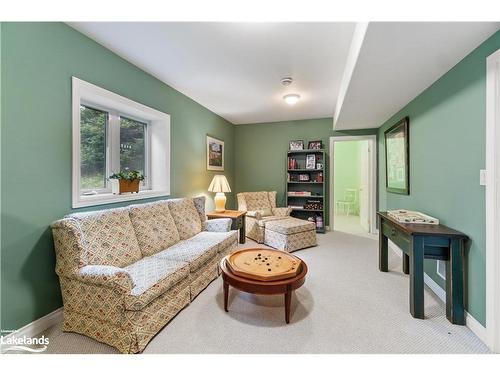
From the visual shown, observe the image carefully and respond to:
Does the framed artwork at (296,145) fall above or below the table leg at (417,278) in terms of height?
above

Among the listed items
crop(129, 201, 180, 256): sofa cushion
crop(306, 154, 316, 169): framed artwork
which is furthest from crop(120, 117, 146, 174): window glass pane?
crop(306, 154, 316, 169): framed artwork

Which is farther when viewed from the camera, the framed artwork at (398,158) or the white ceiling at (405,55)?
the framed artwork at (398,158)

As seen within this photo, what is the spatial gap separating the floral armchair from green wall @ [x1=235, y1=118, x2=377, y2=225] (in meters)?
0.60

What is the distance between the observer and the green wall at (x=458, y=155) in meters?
1.66

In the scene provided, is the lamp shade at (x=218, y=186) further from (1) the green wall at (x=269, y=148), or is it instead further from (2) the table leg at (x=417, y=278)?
(2) the table leg at (x=417, y=278)

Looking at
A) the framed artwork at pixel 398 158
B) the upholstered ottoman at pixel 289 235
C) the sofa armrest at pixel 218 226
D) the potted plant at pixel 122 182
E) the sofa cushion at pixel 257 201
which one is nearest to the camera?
the potted plant at pixel 122 182

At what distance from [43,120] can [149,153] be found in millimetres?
1438

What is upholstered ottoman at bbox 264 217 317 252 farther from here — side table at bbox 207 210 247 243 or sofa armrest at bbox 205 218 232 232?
sofa armrest at bbox 205 218 232 232

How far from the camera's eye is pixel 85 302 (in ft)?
5.22

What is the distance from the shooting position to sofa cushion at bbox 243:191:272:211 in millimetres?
4527

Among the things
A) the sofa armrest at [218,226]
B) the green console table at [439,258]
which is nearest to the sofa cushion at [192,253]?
the sofa armrest at [218,226]

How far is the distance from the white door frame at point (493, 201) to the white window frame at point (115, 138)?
124 inches

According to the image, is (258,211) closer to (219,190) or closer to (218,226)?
(219,190)

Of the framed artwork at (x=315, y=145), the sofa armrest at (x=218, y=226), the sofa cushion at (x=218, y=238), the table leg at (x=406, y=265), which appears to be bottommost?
the table leg at (x=406, y=265)
